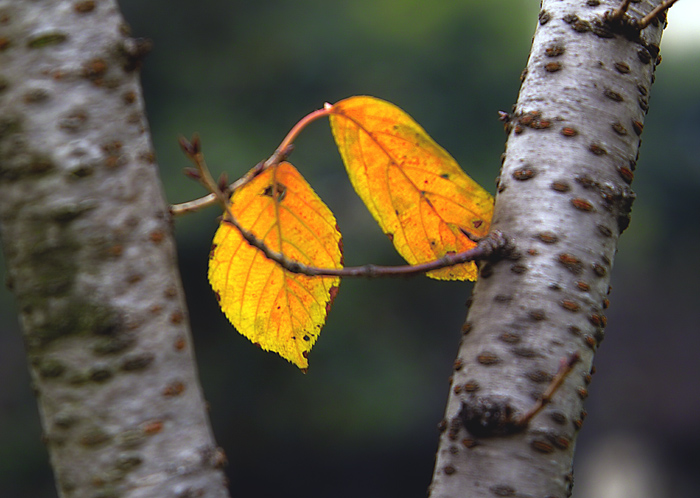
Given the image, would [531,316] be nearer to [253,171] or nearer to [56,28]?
[253,171]

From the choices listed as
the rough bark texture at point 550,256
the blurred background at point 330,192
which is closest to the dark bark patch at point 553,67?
the rough bark texture at point 550,256

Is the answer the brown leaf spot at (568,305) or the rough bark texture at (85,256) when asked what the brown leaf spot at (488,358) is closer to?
the brown leaf spot at (568,305)

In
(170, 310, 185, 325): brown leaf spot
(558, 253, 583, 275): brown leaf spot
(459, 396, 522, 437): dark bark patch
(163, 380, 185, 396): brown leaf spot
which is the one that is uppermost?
(170, 310, 185, 325): brown leaf spot

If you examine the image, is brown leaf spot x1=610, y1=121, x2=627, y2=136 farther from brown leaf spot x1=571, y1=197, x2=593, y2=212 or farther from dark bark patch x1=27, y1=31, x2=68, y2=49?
dark bark patch x1=27, y1=31, x2=68, y2=49

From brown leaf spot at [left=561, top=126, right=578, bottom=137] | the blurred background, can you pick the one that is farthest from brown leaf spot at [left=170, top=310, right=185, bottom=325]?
the blurred background

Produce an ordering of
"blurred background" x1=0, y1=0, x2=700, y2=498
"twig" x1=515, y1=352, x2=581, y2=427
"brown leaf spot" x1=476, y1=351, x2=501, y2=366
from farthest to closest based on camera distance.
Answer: "blurred background" x1=0, y1=0, x2=700, y2=498 → "brown leaf spot" x1=476, y1=351, x2=501, y2=366 → "twig" x1=515, y1=352, x2=581, y2=427
